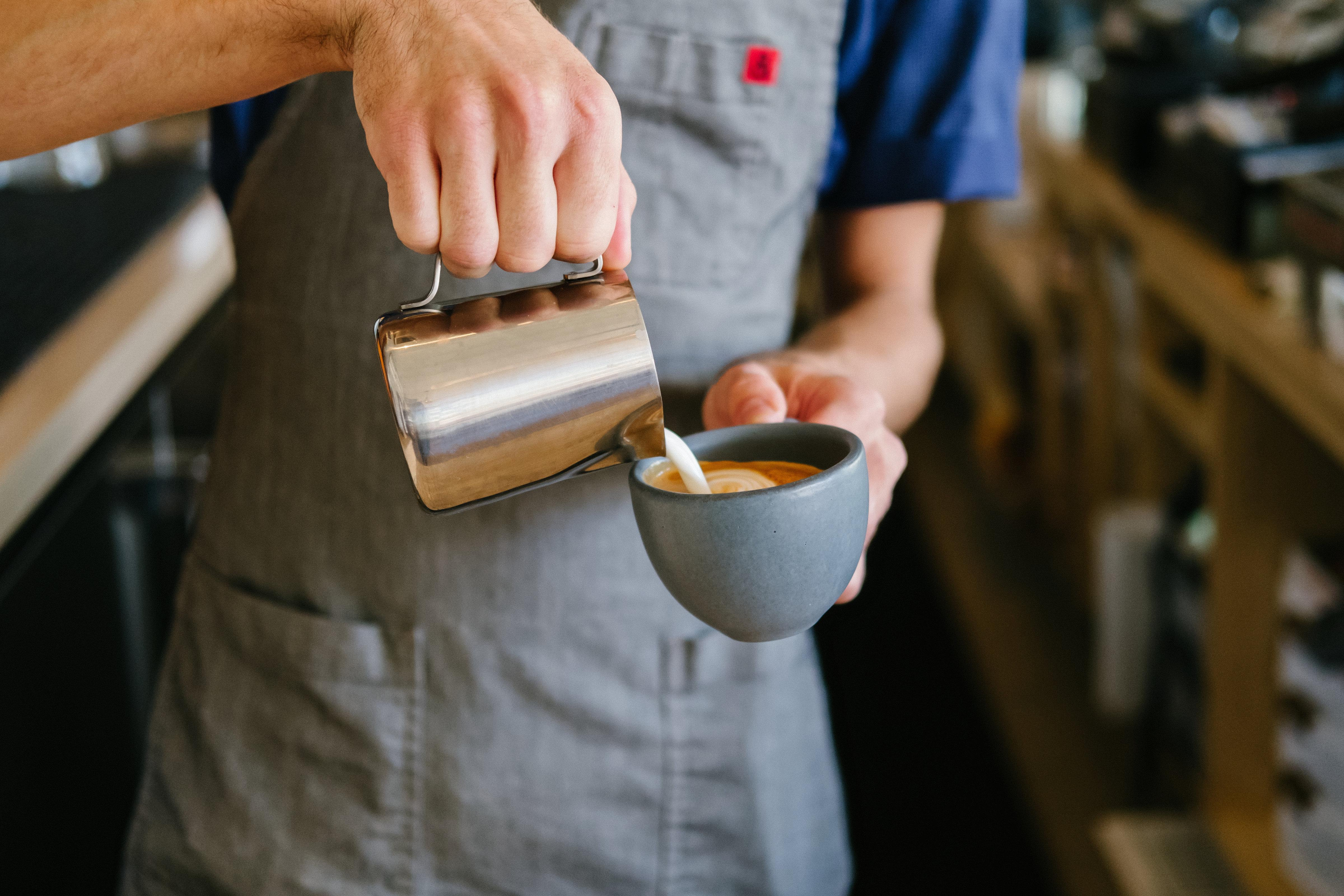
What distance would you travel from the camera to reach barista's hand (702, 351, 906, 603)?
74 centimetres

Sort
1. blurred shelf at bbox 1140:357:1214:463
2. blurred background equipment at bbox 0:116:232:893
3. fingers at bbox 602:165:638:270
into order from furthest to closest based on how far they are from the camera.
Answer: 1. blurred shelf at bbox 1140:357:1214:463
2. blurred background equipment at bbox 0:116:232:893
3. fingers at bbox 602:165:638:270

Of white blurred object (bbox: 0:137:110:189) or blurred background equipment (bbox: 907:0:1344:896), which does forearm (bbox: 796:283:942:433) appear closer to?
blurred background equipment (bbox: 907:0:1344:896)

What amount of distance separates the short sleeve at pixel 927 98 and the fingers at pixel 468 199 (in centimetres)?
47

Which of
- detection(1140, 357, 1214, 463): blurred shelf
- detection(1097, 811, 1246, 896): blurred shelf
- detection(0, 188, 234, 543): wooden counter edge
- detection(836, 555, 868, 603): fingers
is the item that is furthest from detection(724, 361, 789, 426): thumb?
detection(1097, 811, 1246, 896): blurred shelf

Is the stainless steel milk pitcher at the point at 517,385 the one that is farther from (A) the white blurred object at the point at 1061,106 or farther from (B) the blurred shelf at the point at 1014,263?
(B) the blurred shelf at the point at 1014,263

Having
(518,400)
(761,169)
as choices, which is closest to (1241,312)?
(761,169)

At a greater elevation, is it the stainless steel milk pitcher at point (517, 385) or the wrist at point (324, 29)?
the wrist at point (324, 29)

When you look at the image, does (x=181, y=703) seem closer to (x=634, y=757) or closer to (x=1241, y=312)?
(x=634, y=757)

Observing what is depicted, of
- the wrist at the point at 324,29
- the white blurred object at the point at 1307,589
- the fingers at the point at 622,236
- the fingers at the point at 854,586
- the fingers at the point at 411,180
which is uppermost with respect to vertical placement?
the wrist at the point at 324,29

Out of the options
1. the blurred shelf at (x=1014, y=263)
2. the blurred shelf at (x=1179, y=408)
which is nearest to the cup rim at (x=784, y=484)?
the blurred shelf at (x=1179, y=408)

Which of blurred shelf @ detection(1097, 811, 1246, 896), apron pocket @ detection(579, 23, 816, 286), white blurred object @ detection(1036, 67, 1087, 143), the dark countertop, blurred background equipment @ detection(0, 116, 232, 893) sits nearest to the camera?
apron pocket @ detection(579, 23, 816, 286)

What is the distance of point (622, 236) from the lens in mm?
679

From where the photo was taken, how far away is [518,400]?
2.11 ft

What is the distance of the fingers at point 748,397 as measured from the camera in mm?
738
